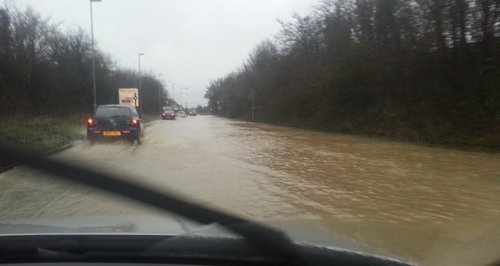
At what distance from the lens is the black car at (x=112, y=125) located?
19859mm

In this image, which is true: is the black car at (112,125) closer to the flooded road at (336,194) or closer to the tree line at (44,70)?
the flooded road at (336,194)

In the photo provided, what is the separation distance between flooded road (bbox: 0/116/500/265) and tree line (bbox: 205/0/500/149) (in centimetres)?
718

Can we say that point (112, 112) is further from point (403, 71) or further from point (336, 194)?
point (403, 71)

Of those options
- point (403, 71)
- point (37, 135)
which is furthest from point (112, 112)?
point (403, 71)

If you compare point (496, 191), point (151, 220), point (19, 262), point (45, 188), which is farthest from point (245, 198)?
point (19, 262)

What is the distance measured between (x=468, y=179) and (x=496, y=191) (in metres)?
1.71

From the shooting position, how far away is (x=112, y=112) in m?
20.2

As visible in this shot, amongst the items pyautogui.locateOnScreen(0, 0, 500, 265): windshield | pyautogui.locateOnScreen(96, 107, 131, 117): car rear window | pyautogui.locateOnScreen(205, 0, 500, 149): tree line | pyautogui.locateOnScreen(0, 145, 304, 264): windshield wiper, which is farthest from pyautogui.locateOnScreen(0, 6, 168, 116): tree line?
pyautogui.locateOnScreen(0, 145, 304, 264): windshield wiper

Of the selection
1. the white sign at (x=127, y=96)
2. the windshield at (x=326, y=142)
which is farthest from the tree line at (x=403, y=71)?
the white sign at (x=127, y=96)

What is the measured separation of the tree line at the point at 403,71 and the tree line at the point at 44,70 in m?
16.7

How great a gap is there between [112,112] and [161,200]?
59.0ft

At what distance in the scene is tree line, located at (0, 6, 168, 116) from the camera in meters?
32.9

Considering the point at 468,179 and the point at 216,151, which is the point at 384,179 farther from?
the point at 216,151

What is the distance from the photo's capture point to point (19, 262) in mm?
2688
